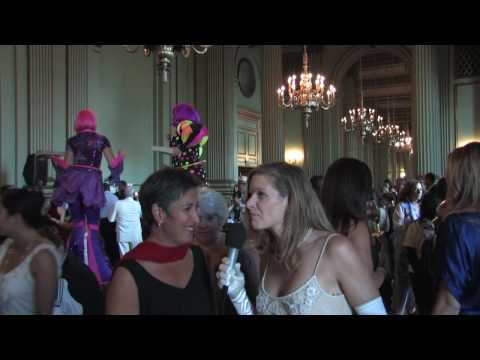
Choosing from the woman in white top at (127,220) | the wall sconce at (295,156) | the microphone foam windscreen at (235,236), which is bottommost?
the woman in white top at (127,220)

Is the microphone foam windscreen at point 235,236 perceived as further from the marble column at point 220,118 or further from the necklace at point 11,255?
the marble column at point 220,118

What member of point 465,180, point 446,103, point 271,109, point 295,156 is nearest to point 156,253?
point 465,180

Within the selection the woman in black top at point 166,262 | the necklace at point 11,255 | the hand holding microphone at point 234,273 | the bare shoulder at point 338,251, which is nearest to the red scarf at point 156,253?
the woman in black top at point 166,262

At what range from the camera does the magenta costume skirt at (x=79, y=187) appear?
5.05 metres

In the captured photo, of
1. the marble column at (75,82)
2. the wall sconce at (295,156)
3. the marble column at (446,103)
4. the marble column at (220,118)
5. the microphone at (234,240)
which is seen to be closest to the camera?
the microphone at (234,240)

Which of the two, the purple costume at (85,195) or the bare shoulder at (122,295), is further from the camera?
the purple costume at (85,195)

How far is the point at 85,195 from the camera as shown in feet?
16.6

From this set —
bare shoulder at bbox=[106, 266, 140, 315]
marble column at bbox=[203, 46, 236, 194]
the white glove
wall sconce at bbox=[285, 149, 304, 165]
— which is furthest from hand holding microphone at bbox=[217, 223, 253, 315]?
wall sconce at bbox=[285, 149, 304, 165]

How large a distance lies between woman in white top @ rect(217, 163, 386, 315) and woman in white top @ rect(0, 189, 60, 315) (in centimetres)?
110

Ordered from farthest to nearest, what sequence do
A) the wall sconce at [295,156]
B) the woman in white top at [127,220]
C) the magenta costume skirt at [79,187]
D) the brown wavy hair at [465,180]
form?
1. the wall sconce at [295,156]
2. the woman in white top at [127,220]
3. the magenta costume skirt at [79,187]
4. the brown wavy hair at [465,180]

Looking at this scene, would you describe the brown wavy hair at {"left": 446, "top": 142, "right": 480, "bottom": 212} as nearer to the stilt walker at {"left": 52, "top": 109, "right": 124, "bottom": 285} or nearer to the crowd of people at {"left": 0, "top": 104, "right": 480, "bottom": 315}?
the crowd of people at {"left": 0, "top": 104, "right": 480, "bottom": 315}

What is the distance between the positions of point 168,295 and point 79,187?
12.3ft
